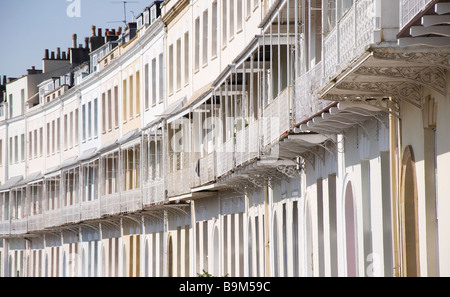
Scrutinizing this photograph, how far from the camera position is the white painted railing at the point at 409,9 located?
32.2ft

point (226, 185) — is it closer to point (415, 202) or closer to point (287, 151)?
point (287, 151)

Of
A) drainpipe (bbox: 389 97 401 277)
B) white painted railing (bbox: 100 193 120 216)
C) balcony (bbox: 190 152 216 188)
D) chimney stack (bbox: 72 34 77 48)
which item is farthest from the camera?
chimney stack (bbox: 72 34 77 48)

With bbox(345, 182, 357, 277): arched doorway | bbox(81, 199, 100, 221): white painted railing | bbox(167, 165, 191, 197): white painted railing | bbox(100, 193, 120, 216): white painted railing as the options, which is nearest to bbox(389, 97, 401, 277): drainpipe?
bbox(345, 182, 357, 277): arched doorway

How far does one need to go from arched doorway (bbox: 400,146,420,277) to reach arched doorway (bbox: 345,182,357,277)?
336cm

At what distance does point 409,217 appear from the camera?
43.8 feet

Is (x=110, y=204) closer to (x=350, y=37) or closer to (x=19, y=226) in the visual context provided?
(x=19, y=226)

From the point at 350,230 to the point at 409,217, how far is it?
3.70 metres

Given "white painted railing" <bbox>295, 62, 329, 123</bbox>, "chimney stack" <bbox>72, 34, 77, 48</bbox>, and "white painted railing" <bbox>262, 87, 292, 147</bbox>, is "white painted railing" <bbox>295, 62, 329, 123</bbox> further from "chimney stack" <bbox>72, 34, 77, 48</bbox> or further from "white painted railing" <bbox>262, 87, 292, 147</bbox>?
"chimney stack" <bbox>72, 34, 77, 48</bbox>

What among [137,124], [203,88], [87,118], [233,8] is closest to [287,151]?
[233,8]

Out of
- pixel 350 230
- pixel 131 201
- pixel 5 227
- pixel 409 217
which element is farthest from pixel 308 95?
pixel 5 227

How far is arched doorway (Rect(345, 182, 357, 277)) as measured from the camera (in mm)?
16859

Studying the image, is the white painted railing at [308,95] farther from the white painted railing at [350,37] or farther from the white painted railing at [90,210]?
the white painted railing at [90,210]

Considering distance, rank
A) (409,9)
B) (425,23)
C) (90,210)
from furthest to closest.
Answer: (90,210) < (409,9) < (425,23)
